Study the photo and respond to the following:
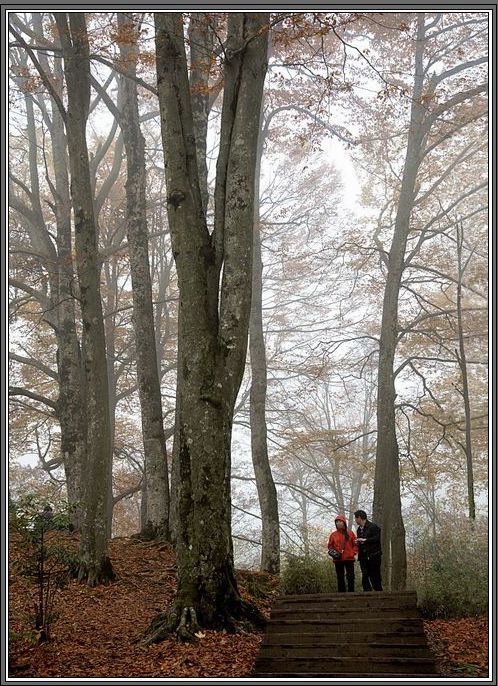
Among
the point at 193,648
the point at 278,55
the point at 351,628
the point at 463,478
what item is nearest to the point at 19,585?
the point at 193,648

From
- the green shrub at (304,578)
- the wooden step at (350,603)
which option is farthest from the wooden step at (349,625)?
the green shrub at (304,578)

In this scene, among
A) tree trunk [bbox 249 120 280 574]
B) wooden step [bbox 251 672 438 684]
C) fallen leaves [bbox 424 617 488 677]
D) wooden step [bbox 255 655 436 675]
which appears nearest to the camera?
wooden step [bbox 251 672 438 684]

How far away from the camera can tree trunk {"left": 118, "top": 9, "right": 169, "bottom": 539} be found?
10875 millimetres

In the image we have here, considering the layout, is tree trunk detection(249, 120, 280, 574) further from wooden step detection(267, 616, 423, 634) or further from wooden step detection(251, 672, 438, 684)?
wooden step detection(251, 672, 438, 684)

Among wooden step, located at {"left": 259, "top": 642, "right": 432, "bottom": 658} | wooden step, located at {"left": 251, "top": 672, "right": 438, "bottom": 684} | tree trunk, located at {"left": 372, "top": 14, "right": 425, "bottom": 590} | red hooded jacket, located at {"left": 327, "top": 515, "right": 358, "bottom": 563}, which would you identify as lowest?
wooden step, located at {"left": 251, "top": 672, "right": 438, "bottom": 684}

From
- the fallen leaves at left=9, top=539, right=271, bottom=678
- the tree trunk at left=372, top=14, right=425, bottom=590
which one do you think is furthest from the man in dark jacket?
the tree trunk at left=372, top=14, right=425, bottom=590

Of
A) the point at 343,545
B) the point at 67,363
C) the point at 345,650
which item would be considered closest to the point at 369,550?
the point at 343,545

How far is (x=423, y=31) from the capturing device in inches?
501

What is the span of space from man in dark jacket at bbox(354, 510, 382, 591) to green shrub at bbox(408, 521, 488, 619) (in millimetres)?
662

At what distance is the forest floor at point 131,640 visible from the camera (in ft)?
18.5

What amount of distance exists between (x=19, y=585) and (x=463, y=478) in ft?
56.5

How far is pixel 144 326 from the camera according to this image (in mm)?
11898

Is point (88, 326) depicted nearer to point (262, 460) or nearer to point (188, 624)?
point (188, 624)

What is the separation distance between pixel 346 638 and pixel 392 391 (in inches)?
249
